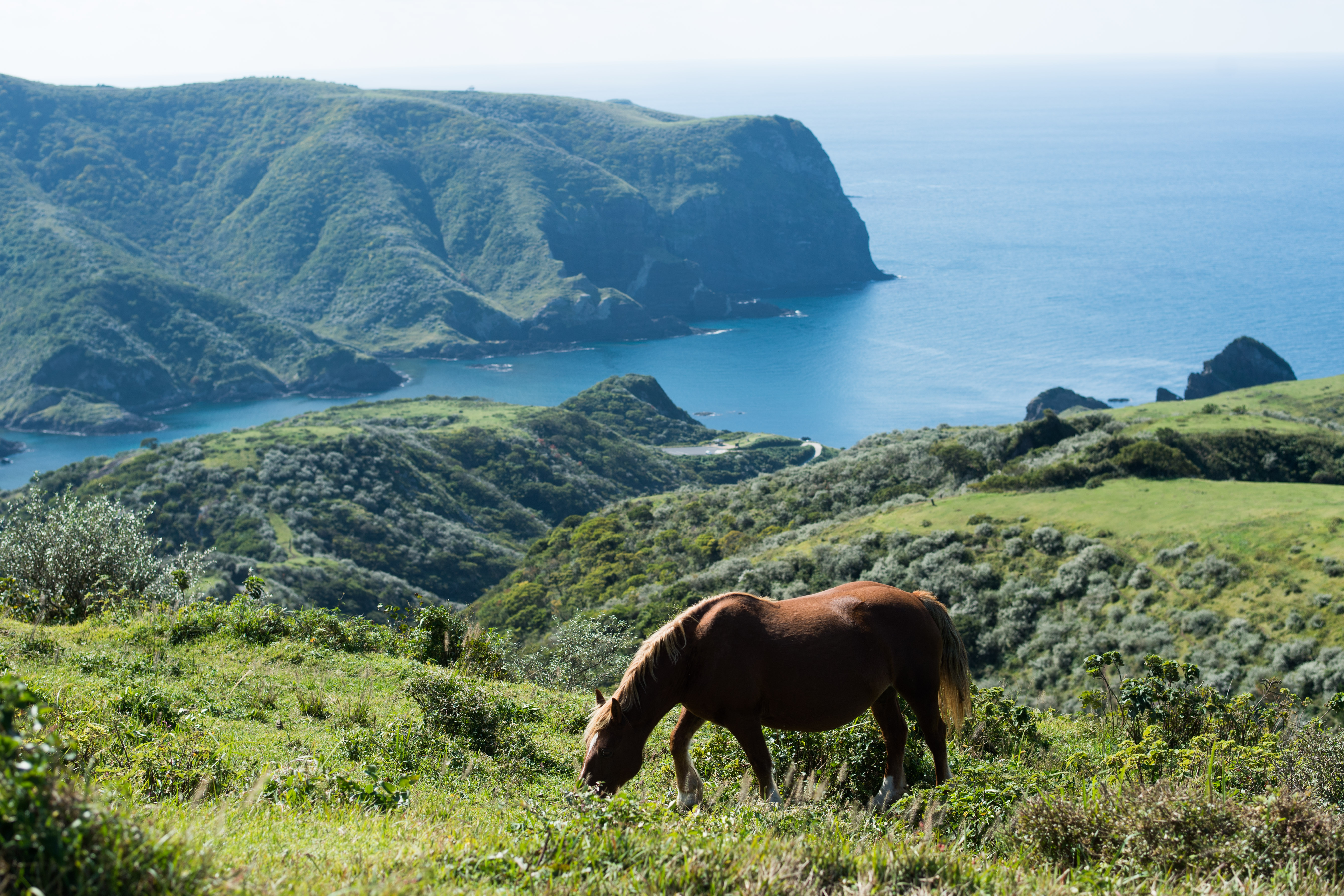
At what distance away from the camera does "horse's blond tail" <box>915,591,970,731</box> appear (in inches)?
278

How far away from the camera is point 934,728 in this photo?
6.88m

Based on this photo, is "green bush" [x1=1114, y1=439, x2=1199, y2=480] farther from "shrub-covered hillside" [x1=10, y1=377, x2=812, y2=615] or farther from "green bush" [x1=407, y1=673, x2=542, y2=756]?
"shrub-covered hillside" [x1=10, y1=377, x2=812, y2=615]

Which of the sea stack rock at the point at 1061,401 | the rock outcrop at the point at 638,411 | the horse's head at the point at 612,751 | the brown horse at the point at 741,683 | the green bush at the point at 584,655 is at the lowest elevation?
the rock outcrop at the point at 638,411

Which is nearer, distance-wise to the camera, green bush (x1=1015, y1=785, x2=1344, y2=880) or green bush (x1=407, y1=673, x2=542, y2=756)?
green bush (x1=1015, y1=785, x2=1344, y2=880)

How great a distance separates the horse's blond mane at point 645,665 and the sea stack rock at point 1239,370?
417 ft

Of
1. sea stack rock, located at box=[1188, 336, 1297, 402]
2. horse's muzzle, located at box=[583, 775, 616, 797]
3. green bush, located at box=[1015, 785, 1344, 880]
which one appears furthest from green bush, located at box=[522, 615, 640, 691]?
sea stack rock, located at box=[1188, 336, 1297, 402]

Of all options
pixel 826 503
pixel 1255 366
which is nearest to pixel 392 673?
pixel 826 503

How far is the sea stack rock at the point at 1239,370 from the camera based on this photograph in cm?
11531

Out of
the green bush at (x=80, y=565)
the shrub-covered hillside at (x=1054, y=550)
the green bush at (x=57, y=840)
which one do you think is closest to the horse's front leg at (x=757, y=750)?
the green bush at (x=57, y=840)

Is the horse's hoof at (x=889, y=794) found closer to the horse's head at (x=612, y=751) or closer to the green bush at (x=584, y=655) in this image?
the horse's head at (x=612, y=751)

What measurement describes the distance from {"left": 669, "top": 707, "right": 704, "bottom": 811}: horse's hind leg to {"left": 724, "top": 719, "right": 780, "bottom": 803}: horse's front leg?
0.29 meters

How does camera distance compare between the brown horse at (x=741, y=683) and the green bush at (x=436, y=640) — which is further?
the green bush at (x=436, y=640)

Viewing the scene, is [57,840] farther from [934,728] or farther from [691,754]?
[934,728]

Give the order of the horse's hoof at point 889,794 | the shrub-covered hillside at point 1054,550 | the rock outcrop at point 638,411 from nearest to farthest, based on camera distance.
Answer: the horse's hoof at point 889,794 < the shrub-covered hillside at point 1054,550 < the rock outcrop at point 638,411
